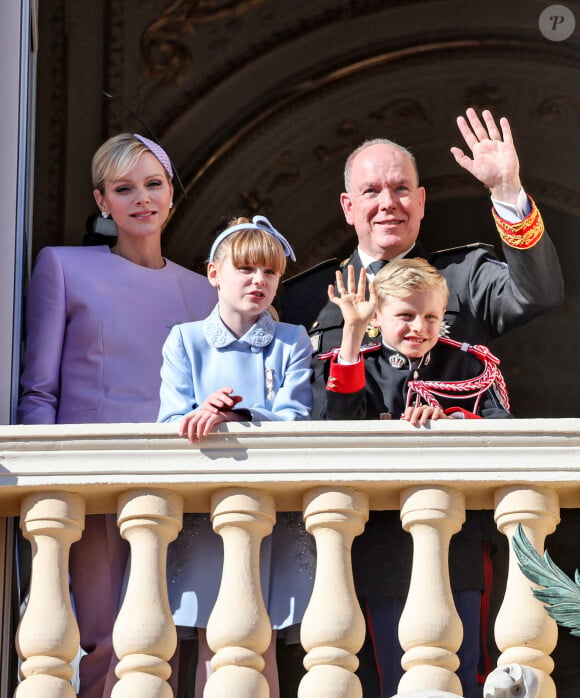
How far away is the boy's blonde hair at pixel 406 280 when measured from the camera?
434 cm

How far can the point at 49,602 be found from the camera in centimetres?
390

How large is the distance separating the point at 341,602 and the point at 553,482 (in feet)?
1.63

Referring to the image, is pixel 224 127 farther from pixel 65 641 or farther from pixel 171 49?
pixel 65 641

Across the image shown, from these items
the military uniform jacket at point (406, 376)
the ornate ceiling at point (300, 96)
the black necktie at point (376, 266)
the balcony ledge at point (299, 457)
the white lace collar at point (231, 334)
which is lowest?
the balcony ledge at point (299, 457)

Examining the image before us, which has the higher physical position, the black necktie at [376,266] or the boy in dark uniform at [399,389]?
the black necktie at [376,266]

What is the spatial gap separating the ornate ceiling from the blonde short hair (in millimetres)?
1493

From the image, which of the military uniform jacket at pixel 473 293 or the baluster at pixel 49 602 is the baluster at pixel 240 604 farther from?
the military uniform jacket at pixel 473 293

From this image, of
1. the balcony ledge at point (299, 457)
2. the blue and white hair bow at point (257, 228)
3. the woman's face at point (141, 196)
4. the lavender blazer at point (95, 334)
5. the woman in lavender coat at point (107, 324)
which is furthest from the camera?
the woman's face at point (141, 196)

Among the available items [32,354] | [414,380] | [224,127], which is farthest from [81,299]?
[224,127]

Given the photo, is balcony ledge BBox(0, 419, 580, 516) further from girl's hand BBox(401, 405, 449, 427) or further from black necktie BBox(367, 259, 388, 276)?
black necktie BBox(367, 259, 388, 276)

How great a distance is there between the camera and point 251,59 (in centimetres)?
637

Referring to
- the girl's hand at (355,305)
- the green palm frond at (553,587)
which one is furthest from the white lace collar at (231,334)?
the green palm frond at (553,587)

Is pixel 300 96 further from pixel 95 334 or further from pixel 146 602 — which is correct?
pixel 146 602

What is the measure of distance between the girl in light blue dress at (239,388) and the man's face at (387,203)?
424 mm
